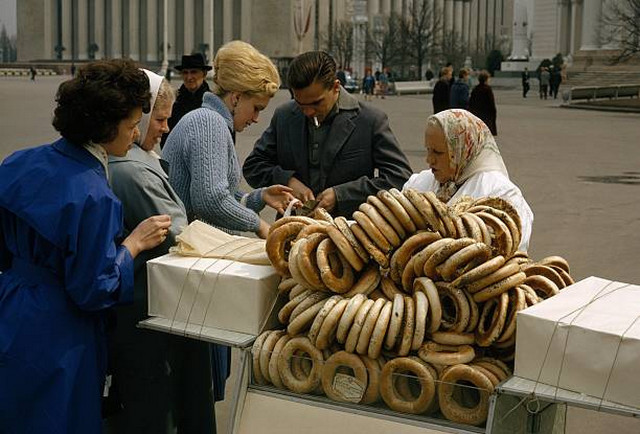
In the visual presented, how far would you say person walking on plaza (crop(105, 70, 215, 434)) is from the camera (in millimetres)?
4051

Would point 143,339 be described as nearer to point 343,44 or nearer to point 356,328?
point 356,328

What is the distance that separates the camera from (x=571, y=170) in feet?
62.1

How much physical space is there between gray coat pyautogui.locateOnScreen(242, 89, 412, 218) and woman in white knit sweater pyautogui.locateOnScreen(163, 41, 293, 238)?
0.55 m

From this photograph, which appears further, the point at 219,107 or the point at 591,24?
the point at 591,24

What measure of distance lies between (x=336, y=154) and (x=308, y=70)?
607 mm

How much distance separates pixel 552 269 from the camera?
3.73 metres

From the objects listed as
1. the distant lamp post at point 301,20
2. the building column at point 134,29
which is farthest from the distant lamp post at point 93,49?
the distant lamp post at point 301,20

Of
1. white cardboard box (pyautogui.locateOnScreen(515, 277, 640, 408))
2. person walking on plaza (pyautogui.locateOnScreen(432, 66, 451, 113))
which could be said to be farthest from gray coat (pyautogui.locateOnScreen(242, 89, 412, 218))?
person walking on plaza (pyautogui.locateOnScreen(432, 66, 451, 113))

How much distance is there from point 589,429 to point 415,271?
109 inches

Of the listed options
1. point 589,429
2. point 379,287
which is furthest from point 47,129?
point 379,287

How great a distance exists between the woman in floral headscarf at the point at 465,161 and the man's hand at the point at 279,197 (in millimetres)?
683

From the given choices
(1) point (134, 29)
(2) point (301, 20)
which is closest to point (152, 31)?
(1) point (134, 29)

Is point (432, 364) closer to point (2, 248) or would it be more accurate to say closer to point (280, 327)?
point (280, 327)

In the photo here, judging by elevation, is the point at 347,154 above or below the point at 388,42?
below
